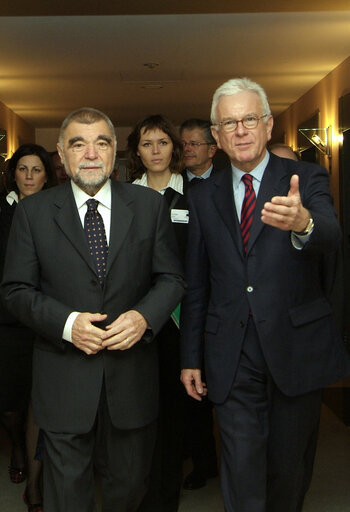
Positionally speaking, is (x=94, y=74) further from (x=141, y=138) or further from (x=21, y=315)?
(x=21, y=315)

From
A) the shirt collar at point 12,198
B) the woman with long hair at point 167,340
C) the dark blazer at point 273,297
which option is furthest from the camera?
the shirt collar at point 12,198

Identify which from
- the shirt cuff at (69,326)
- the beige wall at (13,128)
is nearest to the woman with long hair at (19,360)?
the shirt cuff at (69,326)

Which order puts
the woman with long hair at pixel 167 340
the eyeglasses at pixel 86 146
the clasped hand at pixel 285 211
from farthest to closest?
the woman with long hair at pixel 167 340 → the eyeglasses at pixel 86 146 → the clasped hand at pixel 285 211

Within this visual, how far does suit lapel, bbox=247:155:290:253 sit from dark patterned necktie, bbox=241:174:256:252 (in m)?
0.05

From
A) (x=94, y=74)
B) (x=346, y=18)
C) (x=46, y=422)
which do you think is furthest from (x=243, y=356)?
(x=94, y=74)

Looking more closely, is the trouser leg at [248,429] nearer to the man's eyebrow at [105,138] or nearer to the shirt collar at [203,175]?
the man's eyebrow at [105,138]

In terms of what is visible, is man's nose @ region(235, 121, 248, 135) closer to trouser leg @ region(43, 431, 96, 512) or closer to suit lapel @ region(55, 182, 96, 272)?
suit lapel @ region(55, 182, 96, 272)

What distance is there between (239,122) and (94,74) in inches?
269

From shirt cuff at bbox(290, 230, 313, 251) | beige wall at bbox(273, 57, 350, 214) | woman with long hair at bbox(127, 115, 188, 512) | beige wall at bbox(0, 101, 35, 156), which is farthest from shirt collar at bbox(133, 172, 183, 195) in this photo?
beige wall at bbox(0, 101, 35, 156)

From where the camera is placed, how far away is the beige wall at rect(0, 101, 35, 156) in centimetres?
1149

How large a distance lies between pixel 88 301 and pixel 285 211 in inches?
34.9

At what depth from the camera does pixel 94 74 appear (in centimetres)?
908

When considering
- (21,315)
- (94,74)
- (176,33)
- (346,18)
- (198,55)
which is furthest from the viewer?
(94,74)

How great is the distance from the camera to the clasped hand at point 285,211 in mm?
2119
